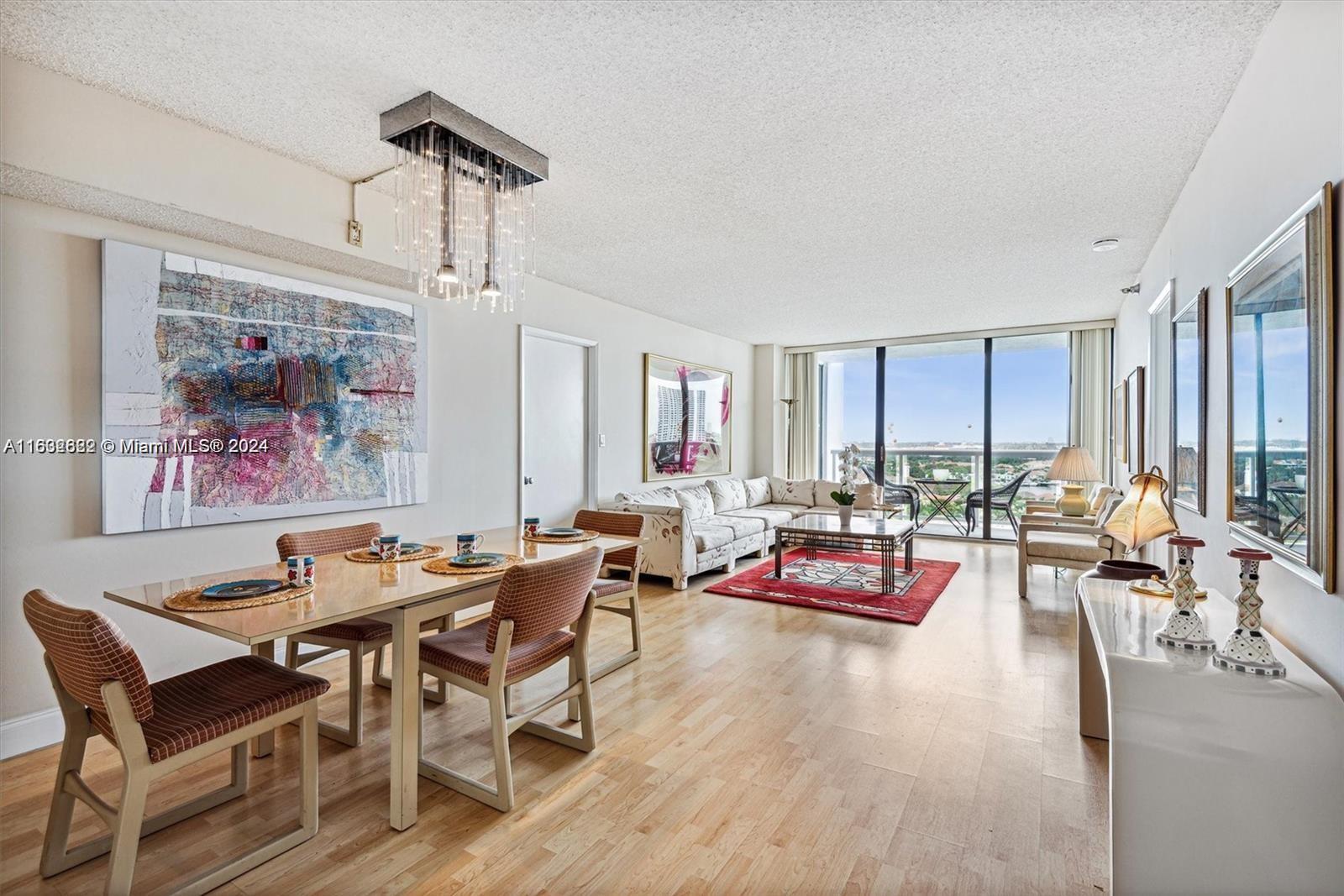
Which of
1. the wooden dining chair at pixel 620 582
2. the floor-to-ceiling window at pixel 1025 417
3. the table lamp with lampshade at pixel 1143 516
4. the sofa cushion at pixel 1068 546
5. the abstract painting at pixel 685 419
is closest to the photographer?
the table lamp with lampshade at pixel 1143 516

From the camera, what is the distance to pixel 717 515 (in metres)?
6.54

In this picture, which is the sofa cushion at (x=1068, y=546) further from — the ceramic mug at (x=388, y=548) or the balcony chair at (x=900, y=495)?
the ceramic mug at (x=388, y=548)

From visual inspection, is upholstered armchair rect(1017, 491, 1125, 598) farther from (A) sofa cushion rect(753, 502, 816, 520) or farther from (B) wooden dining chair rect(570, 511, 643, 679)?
(B) wooden dining chair rect(570, 511, 643, 679)

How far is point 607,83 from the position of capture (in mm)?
2234

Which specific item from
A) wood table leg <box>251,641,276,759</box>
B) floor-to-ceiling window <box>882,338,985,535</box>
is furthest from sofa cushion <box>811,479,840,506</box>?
wood table leg <box>251,641,276,759</box>

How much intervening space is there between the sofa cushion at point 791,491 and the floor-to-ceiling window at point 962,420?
0.97 meters

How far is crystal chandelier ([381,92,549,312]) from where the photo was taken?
8.03ft

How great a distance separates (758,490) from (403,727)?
5.98m

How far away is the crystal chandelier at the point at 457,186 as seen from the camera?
245 centimetres

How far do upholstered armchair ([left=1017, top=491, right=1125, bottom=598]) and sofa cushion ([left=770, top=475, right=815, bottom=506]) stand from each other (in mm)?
2825

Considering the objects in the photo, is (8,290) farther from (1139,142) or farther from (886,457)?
(886,457)

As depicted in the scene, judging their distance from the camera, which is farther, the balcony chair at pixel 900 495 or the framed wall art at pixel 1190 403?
the balcony chair at pixel 900 495

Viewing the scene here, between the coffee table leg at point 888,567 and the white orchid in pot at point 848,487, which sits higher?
the white orchid in pot at point 848,487

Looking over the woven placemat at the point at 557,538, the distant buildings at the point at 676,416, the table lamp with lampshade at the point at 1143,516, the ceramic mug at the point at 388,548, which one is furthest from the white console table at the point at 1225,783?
the distant buildings at the point at 676,416
